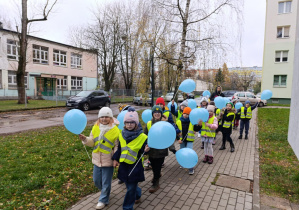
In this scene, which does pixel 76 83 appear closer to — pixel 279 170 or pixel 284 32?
pixel 284 32

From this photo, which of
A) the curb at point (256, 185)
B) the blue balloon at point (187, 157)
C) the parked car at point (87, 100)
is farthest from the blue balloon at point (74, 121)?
the parked car at point (87, 100)

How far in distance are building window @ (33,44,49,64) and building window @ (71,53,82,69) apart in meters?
4.43

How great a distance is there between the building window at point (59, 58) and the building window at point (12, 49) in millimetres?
5374

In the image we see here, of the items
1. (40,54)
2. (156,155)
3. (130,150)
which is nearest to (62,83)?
(40,54)

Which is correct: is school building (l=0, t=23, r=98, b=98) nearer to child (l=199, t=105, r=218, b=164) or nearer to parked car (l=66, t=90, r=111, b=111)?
parked car (l=66, t=90, r=111, b=111)

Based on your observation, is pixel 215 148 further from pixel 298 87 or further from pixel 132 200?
pixel 132 200

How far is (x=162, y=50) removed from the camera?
9586mm

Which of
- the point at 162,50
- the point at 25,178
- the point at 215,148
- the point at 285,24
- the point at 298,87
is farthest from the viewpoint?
the point at 285,24

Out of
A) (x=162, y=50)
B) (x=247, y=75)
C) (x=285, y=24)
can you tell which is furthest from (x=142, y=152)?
(x=247, y=75)

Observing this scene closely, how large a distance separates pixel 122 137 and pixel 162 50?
730cm

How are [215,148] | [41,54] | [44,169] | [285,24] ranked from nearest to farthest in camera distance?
1. [44,169]
2. [215,148]
3. [285,24]
4. [41,54]

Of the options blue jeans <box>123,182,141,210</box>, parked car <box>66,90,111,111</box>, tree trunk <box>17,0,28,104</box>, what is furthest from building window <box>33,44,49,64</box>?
blue jeans <box>123,182,141,210</box>

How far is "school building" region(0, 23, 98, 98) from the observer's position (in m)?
24.3

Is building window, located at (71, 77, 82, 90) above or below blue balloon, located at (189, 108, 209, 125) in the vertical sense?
above
